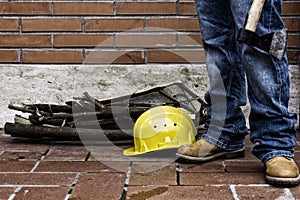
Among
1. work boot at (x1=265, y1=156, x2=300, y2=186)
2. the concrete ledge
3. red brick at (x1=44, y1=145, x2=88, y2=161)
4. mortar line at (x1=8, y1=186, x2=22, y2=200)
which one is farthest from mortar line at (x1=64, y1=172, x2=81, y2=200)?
the concrete ledge

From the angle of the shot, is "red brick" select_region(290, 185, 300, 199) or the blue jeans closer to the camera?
"red brick" select_region(290, 185, 300, 199)

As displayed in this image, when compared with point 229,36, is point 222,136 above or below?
below

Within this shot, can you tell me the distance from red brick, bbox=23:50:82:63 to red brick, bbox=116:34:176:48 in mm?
285

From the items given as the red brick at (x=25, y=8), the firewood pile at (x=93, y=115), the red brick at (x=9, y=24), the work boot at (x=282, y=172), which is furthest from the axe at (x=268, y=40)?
the red brick at (x=9, y=24)

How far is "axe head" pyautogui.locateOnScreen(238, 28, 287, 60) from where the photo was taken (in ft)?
7.80

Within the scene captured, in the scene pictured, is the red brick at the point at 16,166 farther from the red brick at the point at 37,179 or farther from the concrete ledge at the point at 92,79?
the concrete ledge at the point at 92,79

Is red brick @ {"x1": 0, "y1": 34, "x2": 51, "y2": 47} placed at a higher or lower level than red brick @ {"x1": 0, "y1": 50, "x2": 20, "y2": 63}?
higher

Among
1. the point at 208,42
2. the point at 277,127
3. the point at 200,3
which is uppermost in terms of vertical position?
the point at 200,3

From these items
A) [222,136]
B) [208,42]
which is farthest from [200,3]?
[222,136]

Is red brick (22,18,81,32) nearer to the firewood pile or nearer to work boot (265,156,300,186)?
the firewood pile

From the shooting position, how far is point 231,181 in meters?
2.49

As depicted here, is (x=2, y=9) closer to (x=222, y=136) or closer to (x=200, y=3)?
(x=200, y=3)

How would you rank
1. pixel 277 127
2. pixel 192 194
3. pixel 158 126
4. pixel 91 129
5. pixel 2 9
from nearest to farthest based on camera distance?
pixel 192 194 → pixel 277 127 → pixel 158 126 → pixel 91 129 → pixel 2 9

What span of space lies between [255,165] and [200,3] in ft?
2.76
